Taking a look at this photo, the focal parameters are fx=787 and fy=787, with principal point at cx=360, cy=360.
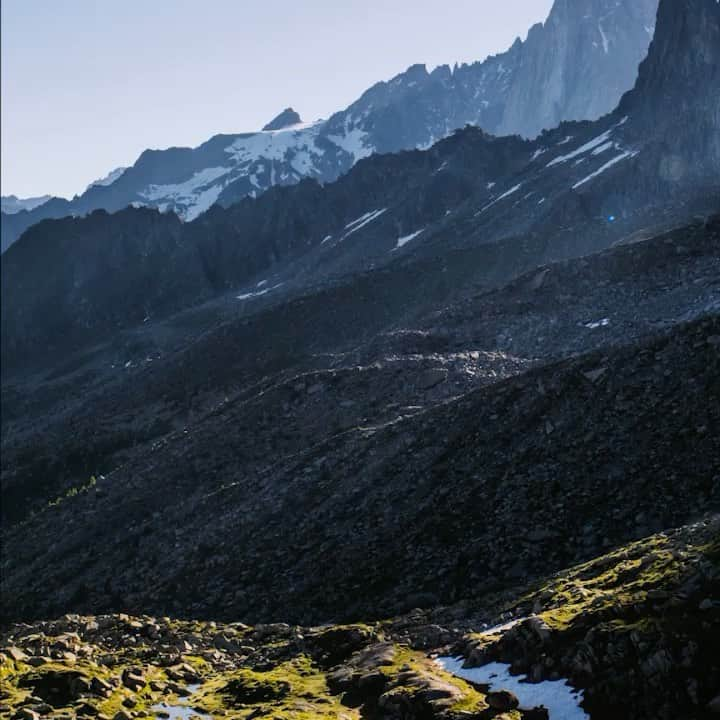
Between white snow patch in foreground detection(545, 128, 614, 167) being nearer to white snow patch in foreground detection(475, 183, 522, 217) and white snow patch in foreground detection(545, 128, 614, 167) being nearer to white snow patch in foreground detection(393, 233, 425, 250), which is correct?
white snow patch in foreground detection(475, 183, 522, 217)

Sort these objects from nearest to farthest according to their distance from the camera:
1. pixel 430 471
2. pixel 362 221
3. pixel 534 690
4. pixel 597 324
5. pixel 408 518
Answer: pixel 534 690
pixel 408 518
pixel 430 471
pixel 597 324
pixel 362 221

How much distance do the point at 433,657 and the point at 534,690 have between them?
368 cm

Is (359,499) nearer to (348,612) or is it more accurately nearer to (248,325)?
(348,612)

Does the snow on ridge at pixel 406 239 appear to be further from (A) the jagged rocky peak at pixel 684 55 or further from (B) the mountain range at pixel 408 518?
(A) the jagged rocky peak at pixel 684 55

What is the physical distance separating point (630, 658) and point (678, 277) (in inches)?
1553

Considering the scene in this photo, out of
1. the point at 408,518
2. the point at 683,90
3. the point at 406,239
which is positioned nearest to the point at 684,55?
the point at 683,90

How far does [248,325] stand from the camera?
90562 mm

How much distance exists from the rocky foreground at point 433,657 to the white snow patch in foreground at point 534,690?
150 mm

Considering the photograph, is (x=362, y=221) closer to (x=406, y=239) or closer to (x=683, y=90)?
(x=406, y=239)

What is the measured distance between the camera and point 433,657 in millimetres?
16969

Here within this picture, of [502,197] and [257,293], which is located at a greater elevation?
[502,197]

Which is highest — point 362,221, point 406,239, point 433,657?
point 362,221

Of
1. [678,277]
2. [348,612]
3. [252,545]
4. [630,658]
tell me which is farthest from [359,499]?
[678,277]

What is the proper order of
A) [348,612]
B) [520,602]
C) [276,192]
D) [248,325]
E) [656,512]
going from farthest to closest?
[276,192]
[248,325]
[348,612]
[656,512]
[520,602]
